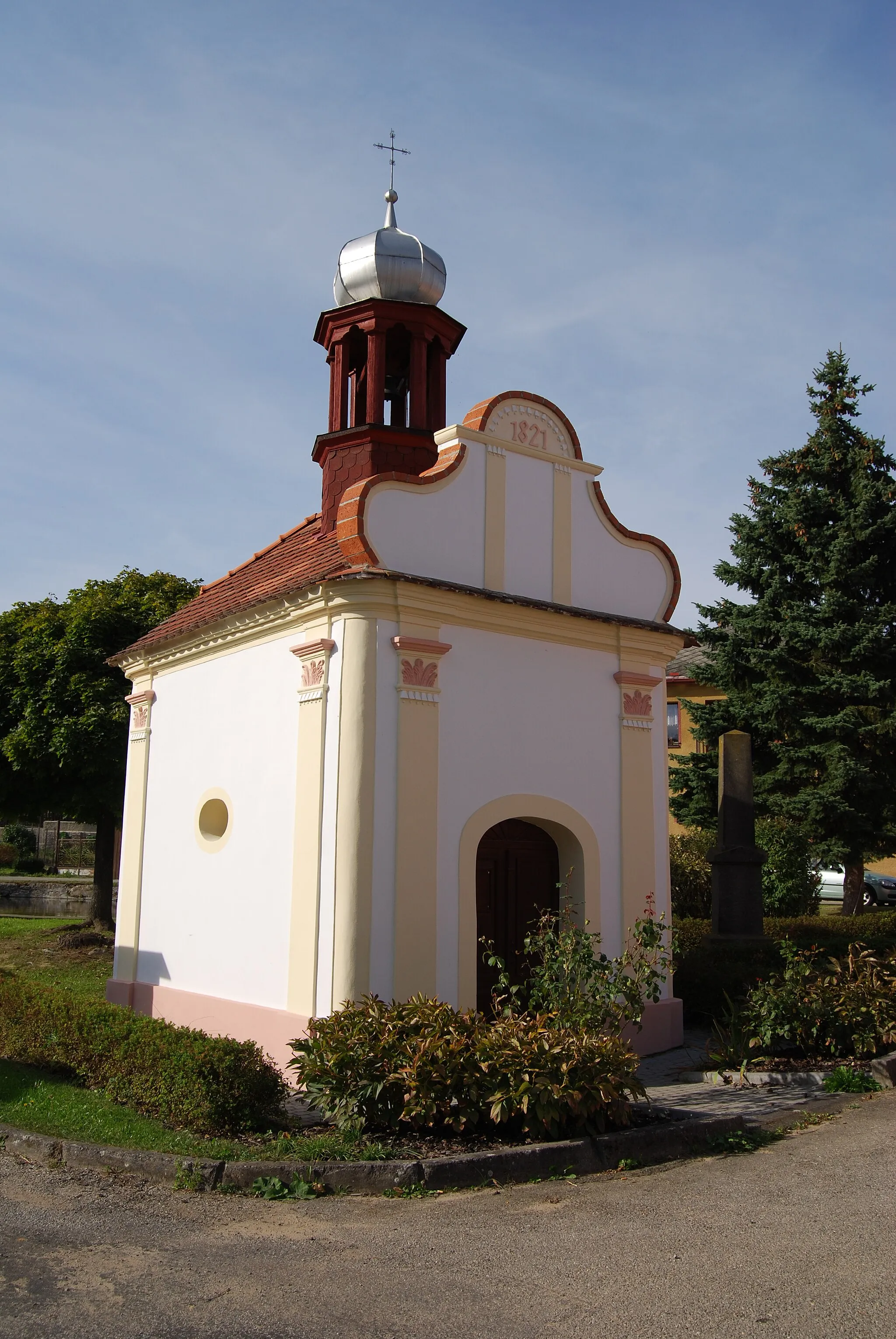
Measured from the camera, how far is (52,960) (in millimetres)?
18453

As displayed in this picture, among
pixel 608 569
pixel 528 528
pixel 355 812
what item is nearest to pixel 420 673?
pixel 355 812

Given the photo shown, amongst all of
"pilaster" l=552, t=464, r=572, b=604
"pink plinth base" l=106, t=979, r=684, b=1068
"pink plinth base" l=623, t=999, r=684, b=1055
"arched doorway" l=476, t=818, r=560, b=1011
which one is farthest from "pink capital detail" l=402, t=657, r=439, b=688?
"pink plinth base" l=623, t=999, r=684, b=1055

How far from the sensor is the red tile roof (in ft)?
34.2

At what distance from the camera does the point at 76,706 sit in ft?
66.3

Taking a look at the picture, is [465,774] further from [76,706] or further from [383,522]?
[76,706]

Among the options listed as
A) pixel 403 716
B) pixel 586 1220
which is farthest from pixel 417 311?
pixel 586 1220

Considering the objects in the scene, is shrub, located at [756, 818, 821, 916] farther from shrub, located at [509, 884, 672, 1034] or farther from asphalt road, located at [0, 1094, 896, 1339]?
asphalt road, located at [0, 1094, 896, 1339]

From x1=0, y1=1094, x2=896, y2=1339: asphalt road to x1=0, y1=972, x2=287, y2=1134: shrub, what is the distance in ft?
2.57

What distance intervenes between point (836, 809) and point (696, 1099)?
11.8 metres

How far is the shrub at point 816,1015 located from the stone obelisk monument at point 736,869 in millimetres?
4241

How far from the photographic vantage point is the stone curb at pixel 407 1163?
6.28m

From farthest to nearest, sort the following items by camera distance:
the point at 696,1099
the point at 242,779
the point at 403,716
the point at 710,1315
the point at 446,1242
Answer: the point at 242,779 < the point at 403,716 < the point at 696,1099 < the point at 446,1242 < the point at 710,1315

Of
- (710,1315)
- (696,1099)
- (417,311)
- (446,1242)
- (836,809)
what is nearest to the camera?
(710,1315)

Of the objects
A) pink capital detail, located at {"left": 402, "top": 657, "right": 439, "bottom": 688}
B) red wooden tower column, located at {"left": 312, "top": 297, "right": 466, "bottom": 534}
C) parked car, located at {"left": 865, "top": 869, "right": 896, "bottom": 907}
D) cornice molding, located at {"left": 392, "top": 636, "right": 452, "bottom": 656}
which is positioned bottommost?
parked car, located at {"left": 865, "top": 869, "right": 896, "bottom": 907}
